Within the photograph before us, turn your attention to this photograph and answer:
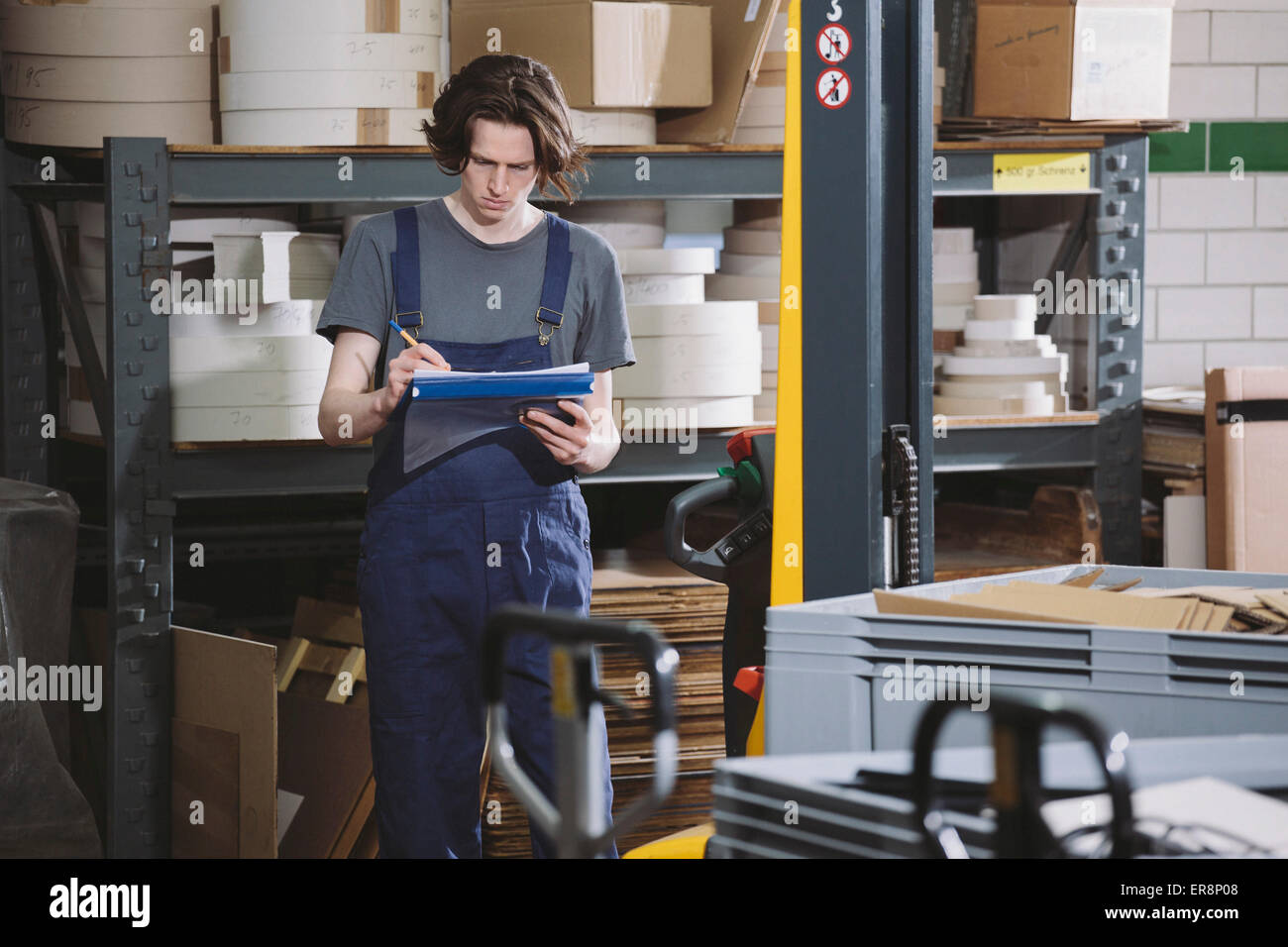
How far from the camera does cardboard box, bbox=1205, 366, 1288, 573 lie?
380 centimetres

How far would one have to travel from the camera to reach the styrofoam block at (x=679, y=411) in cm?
380

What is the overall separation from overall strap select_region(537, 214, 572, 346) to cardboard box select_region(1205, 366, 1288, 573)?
1929 mm

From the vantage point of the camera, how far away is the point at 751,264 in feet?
13.5

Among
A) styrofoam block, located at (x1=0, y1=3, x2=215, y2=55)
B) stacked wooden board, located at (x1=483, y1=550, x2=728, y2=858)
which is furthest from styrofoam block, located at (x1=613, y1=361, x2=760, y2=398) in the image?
styrofoam block, located at (x1=0, y1=3, x2=215, y2=55)

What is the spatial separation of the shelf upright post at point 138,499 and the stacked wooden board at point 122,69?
0.27 m

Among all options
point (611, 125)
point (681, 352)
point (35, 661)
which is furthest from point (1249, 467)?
point (35, 661)

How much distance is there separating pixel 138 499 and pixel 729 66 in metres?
1.91

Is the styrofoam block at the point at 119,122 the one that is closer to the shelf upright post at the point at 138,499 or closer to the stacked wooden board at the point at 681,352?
the shelf upright post at the point at 138,499

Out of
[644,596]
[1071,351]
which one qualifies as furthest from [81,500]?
[1071,351]

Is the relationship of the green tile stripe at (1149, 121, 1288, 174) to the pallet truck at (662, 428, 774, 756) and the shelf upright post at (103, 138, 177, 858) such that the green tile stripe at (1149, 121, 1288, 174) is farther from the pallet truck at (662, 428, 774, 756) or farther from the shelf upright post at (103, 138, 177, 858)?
the shelf upright post at (103, 138, 177, 858)

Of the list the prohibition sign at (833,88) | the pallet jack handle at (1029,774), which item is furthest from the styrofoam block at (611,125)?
the pallet jack handle at (1029,774)

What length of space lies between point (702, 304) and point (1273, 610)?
2.02 m
